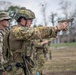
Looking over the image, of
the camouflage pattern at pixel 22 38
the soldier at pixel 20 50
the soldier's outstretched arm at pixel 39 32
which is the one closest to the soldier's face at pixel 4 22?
the soldier at pixel 20 50


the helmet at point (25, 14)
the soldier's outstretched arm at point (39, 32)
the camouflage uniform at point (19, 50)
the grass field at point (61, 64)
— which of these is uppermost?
the helmet at point (25, 14)

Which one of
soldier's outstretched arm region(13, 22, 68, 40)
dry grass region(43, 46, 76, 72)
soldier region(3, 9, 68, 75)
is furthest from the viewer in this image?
dry grass region(43, 46, 76, 72)

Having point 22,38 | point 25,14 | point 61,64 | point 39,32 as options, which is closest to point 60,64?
point 61,64

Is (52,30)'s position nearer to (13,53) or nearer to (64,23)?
(64,23)

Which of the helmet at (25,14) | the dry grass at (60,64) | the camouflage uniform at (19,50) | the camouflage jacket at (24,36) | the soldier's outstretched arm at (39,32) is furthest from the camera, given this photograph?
the dry grass at (60,64)

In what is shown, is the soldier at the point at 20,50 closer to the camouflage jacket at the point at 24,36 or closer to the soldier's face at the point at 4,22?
the camouflage jacket at the point at 24,36

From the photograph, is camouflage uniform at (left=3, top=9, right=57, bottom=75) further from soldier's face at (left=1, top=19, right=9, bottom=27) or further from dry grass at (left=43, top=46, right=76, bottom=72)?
dry grass at (left=43, top=46, right=76, bottom=72)

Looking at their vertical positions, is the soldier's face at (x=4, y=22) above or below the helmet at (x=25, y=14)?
below

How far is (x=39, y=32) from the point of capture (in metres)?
6.36

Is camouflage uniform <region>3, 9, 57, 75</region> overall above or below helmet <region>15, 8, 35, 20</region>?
below

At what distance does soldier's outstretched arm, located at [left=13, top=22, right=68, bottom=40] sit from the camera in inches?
233

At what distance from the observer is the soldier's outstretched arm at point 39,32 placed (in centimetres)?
592

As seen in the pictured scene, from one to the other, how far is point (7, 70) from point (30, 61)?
0.45 metres

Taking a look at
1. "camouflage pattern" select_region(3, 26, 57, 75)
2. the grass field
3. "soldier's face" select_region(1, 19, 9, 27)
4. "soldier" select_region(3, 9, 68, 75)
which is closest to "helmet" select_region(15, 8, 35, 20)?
"soldier" select_region(3, 9, 68, 75)
